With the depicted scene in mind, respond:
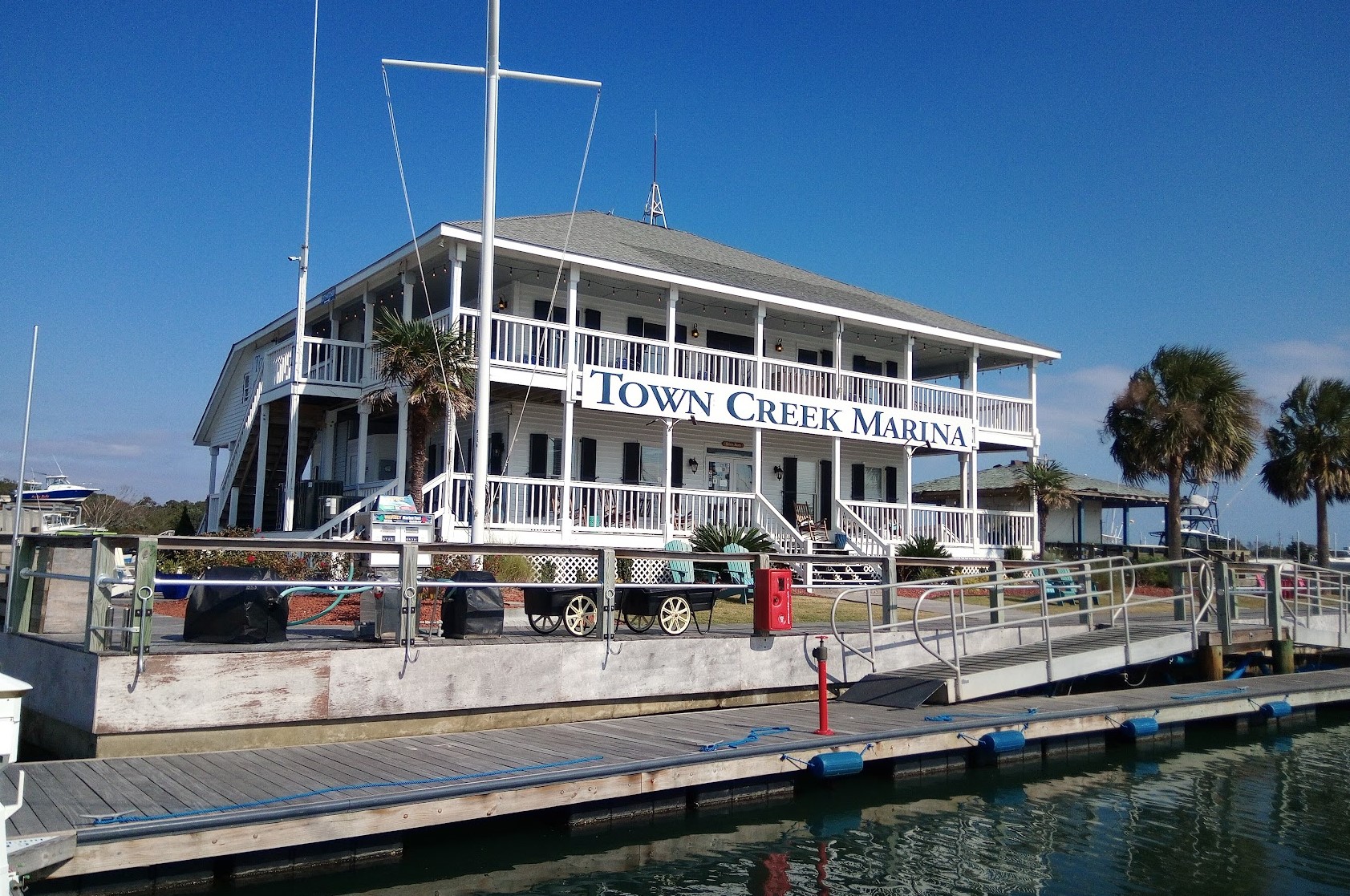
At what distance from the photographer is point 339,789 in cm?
780

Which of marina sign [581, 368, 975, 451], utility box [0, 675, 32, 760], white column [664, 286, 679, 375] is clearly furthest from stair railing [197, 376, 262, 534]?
utility box [0, 675, 32, 760]

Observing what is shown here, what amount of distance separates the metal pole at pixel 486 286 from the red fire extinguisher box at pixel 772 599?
453 centimetres

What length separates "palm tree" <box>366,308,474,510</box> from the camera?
20.3 metres

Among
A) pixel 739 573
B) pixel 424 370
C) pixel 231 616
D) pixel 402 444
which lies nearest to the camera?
pixel 231 616

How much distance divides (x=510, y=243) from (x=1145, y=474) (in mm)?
19683

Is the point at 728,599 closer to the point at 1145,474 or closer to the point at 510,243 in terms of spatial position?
the point at 510,243

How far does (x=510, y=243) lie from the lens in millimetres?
21141

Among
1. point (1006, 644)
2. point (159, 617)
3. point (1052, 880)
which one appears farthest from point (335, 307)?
point (1052, 880)

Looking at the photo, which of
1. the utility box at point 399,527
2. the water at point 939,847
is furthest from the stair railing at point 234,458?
the water at point 939,847

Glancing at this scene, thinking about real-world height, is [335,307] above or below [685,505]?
above

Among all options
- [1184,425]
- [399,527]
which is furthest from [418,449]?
[1184,425]

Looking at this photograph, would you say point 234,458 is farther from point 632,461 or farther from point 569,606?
point 569,606

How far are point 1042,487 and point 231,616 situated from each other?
24.4 metres

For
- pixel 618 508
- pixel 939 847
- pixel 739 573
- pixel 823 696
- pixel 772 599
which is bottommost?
pixel 939 847
